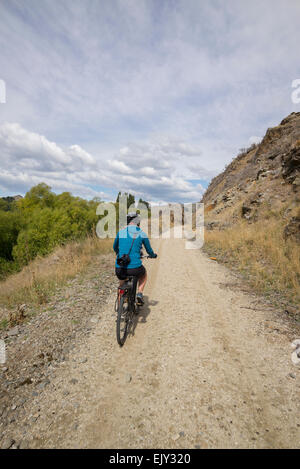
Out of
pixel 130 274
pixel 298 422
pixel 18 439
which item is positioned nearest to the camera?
pixel 18 439

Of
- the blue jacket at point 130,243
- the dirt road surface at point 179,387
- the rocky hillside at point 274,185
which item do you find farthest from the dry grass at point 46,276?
the rocky hillside at point 274,185

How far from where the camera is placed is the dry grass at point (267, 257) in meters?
6.68

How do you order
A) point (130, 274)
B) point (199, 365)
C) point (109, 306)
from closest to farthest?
point (199, 365) < point (130, 274) < point (109, 306)

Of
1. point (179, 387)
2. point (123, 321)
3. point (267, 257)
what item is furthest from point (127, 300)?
point (267, 257)

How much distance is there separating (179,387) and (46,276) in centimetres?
625

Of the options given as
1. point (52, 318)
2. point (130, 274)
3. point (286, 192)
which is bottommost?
point (52, 318)

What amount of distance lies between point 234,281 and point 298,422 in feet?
17.1

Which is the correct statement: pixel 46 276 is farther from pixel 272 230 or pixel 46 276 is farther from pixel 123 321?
pixel 272 230

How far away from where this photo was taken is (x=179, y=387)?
123 inches

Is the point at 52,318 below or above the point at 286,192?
below

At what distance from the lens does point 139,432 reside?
250 centimetres

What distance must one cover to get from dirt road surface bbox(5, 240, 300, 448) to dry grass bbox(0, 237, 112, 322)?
262 cm
